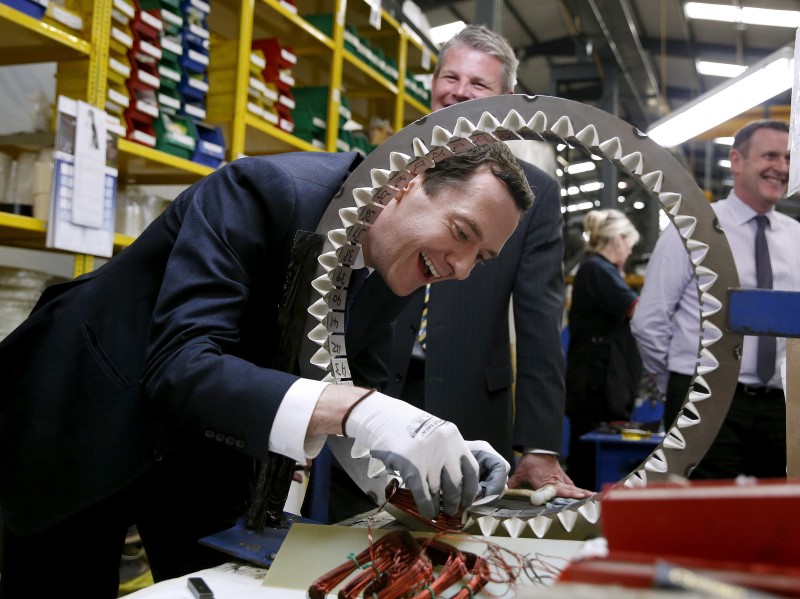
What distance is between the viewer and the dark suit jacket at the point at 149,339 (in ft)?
3.00

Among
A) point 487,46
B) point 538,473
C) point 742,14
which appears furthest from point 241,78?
point 742,14

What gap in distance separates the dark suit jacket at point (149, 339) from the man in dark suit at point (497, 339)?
533 millimetres

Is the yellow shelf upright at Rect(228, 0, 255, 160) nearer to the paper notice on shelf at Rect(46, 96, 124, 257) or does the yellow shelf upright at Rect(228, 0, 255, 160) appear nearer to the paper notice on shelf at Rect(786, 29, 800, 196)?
the paper notice on shelf at Rect(46, 96, 124, 257)

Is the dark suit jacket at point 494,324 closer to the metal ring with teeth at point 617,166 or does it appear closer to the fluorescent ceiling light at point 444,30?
the metal ring with teeth at point 617,166

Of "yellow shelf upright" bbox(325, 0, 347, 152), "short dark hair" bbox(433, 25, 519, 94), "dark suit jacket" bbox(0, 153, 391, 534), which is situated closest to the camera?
"dark suit jacket" bbox(0, 153, 391, 534)

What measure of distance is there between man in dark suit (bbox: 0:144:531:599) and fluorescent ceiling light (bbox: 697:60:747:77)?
322 inches

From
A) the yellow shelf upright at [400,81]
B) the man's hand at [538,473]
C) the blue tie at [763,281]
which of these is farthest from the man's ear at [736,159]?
the yellow shelf upright at [400,81]

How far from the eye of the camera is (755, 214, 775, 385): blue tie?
1.92 meters

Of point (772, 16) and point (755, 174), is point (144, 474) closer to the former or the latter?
point (755, 174)

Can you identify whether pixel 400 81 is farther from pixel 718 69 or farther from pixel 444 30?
pixel 718 69

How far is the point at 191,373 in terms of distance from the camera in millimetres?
856

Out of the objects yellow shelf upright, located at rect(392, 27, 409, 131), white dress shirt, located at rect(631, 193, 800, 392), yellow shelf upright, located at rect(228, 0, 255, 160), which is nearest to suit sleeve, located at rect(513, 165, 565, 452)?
white dress shirt, located at rect(631, 193, 800, 392)

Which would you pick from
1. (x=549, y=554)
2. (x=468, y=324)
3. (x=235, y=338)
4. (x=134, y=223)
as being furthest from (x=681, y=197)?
(x=134, y=223)

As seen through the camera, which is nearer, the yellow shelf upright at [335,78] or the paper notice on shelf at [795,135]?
the paper notice on shelf at [795,135]
